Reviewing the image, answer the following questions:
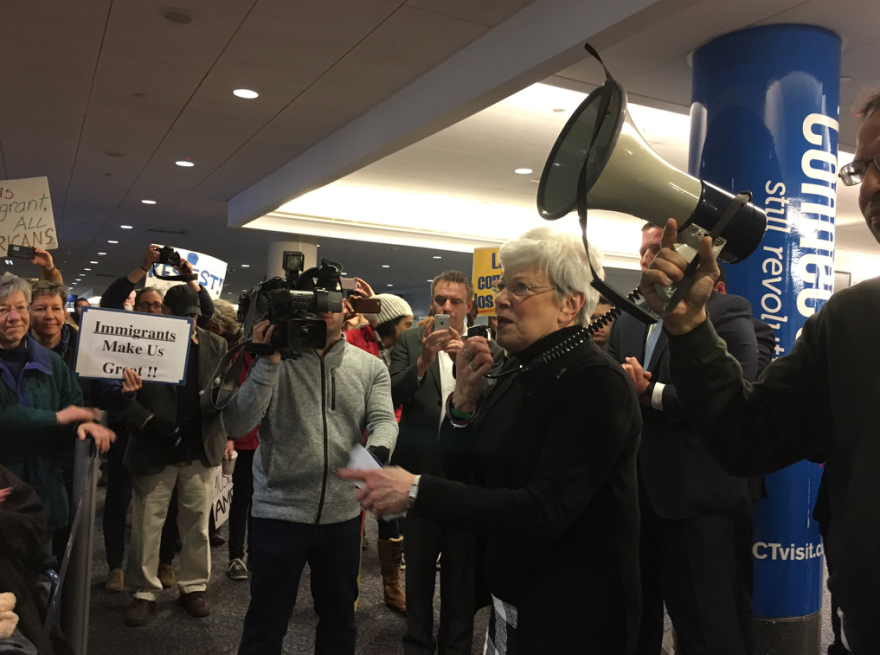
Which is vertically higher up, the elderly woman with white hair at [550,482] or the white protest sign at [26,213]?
the white protest sign at [26,213]

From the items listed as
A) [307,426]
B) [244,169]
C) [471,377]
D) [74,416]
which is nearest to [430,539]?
[307,426]

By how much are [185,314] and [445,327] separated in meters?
1.70

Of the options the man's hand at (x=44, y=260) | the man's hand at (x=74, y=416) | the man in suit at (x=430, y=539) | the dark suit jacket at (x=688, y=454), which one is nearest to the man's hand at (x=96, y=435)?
the man's hand at (x=74, y=416)

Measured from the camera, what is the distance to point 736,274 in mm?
3367

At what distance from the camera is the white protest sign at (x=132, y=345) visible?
2.98m

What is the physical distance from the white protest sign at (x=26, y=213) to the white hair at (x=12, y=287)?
73.8 inches

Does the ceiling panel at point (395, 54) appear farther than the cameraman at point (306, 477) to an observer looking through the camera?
Yes

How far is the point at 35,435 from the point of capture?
8.95ft

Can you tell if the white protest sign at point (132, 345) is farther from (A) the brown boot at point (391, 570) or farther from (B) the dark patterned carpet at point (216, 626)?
(A) the brown boot at point (391, 570)

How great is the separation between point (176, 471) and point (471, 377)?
234cm

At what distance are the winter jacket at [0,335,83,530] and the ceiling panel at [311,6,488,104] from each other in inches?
102

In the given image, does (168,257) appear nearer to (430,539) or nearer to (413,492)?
(430,539)

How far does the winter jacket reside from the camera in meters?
2.69

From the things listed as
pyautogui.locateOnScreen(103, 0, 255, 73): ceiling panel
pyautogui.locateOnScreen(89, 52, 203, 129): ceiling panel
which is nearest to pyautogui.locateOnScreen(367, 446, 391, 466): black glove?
pyautogui.locateOnScreen(103, 0, 255, 73): ceiling panel
